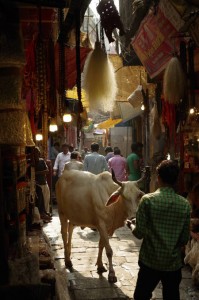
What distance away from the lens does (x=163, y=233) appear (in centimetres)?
397

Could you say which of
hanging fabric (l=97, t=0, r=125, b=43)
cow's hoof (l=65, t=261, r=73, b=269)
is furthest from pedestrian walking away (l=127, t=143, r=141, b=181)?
hanging fabric (l=97, t=0, r=125, b=43)

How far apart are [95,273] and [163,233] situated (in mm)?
3509

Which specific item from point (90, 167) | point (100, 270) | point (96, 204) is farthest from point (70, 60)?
point (100, 270)

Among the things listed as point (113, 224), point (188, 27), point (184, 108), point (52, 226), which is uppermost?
point (188, 27)

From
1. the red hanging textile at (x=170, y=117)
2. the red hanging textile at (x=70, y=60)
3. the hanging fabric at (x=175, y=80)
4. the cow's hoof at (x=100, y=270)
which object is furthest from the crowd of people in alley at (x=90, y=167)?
the hanging fabric at (x=175, y=80)

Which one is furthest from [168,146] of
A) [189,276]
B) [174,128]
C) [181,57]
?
[189,276]

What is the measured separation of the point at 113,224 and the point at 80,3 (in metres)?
3.90

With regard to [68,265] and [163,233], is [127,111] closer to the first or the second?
[68,265]

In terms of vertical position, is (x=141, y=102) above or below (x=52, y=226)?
above

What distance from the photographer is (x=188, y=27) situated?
6070 millimetres

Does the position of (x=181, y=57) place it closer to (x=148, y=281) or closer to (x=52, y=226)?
(x=148, y=281)

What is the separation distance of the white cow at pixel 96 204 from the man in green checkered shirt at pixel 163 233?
88.5 inches

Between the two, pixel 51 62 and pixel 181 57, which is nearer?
pixel 51 62

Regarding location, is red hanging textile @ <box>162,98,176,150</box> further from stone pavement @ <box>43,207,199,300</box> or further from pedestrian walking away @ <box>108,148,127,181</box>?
pedestrian walking away @ <box>108,148,127,181</box>
